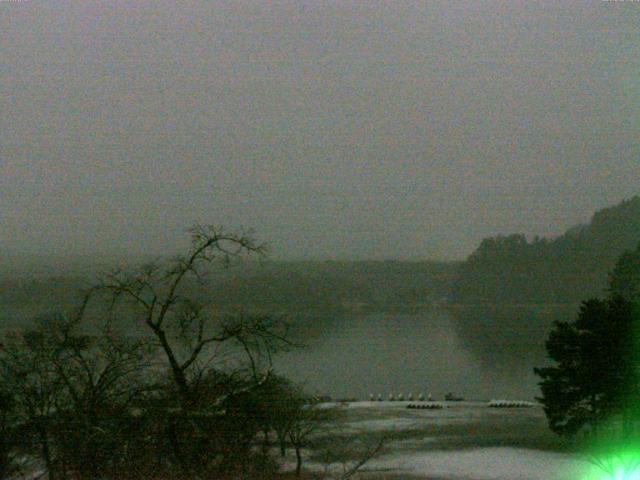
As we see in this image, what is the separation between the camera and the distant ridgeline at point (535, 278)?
38.7 metres

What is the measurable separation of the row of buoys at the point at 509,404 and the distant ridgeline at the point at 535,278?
1125cm

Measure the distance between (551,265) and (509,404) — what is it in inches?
1286

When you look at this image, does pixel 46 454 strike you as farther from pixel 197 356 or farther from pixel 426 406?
pixel 426 406

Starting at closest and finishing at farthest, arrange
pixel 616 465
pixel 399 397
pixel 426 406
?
1. pixel 616 465
2. pixel 426 406
3. pixel 399 397

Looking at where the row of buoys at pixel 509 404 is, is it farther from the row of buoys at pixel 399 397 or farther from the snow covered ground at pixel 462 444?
the row of buoys at pixel 399 397

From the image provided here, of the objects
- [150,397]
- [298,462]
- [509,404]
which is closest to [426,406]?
[509,404]

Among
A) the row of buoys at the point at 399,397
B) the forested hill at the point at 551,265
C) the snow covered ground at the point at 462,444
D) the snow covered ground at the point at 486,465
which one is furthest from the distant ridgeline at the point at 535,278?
the snow covered ground at the point at 486,465

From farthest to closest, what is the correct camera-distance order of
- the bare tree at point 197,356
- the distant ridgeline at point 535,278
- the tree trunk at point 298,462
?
1. the distant ridgeline at point 535,278
2. the tree trunk at point 298,462
3. the bare tree at point 197,356

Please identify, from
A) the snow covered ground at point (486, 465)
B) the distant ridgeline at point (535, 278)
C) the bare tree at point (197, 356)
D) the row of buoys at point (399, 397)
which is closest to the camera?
the bare tree at point (197, 356)

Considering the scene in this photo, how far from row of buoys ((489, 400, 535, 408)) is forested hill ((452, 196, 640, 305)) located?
20334 millimetres

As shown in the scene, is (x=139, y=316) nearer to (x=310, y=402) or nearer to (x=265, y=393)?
(x=265, y=393)

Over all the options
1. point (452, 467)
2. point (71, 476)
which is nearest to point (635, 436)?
point (452, 467)

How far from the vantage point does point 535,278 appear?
49781 millimetres

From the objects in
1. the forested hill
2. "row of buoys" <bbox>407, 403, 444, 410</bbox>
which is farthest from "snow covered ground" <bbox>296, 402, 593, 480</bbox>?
the forested hill
